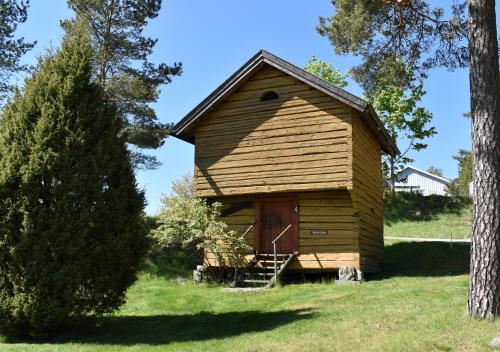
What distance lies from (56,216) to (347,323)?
5712 millimetres

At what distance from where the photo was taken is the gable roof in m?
16.2

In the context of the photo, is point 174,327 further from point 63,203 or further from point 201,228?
point 201,228

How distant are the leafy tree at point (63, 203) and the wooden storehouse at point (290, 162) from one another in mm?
7696

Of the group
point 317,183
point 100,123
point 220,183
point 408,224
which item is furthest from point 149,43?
point 408,224

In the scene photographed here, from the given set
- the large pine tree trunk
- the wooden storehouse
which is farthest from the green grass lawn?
the large pine tree trunk

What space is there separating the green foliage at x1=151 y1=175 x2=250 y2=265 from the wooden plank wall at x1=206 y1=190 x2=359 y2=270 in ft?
3.21

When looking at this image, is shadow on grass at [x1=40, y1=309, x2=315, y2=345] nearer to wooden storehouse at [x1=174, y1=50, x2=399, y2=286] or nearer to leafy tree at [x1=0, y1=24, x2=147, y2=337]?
leafy tree at [x1=0, y1=24, x2=147, y2=337]

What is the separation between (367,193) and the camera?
19.1 metres

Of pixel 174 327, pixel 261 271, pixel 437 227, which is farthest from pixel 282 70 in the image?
pixel 437 227

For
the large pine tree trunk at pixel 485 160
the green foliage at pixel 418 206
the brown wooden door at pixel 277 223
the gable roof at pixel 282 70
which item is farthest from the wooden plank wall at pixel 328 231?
the green foliage at pixel 418 206

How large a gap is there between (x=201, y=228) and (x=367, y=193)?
645 centimetres

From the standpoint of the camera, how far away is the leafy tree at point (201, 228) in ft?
57.1

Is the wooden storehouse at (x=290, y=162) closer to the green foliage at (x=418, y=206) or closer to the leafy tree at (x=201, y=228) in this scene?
the leafy tree at (x=201, y=228)

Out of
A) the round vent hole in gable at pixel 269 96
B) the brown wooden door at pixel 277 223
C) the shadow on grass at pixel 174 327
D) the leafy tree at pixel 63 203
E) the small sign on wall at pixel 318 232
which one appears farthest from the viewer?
the round vent hole in gable at pixel 269 96
